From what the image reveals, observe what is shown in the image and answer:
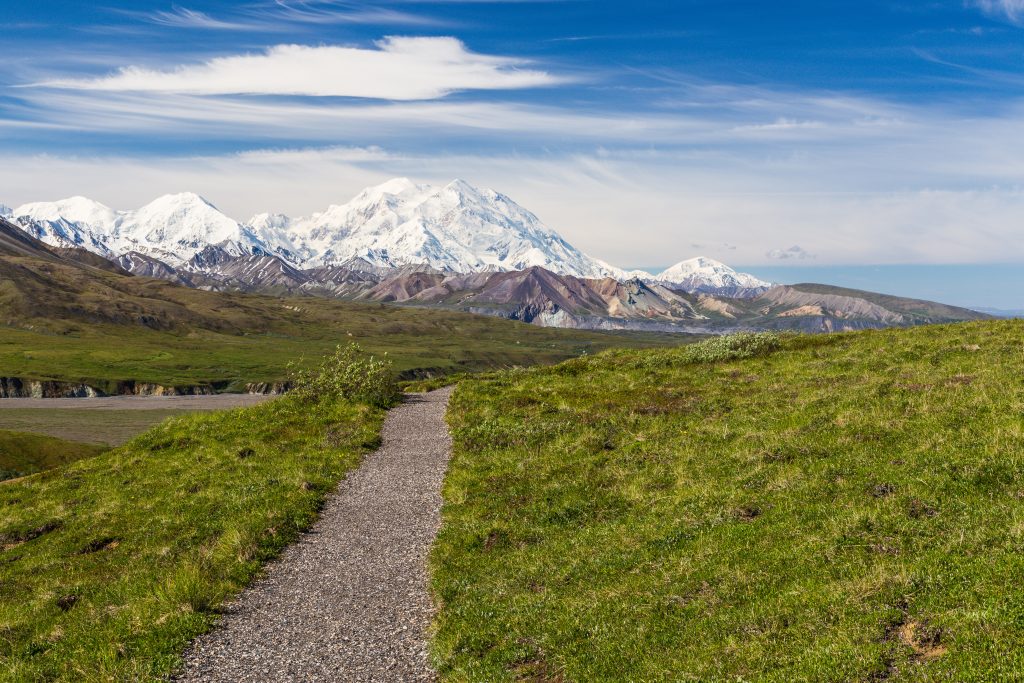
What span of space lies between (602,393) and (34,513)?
28.3 meters

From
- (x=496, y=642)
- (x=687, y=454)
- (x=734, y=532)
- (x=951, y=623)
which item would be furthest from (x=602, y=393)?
(x=951, y=623)

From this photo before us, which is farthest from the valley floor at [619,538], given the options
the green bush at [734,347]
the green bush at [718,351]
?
the green bush at [718,351]

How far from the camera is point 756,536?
55.3 ft

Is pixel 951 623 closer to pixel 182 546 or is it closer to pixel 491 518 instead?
pixel 491 518

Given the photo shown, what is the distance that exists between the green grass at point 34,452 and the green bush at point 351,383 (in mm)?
61307

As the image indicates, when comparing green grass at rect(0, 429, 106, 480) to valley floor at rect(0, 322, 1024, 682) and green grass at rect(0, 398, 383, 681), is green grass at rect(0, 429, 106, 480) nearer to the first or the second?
green grass at rect(0, 398, 383, 681)

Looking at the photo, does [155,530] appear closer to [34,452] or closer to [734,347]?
[734,347]

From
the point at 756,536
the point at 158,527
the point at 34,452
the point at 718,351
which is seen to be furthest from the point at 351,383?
the point at 34,452

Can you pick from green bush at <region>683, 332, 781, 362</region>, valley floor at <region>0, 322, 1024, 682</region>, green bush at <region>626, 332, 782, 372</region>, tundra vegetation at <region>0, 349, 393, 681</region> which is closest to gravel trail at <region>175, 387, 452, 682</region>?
valley floor at <region>0, 322, 1024, 682</region>

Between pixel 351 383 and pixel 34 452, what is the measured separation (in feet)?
273

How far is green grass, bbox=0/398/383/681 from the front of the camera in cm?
1625

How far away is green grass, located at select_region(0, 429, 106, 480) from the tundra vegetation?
211 ft

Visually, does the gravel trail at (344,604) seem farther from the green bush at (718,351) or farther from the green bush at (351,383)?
the green bush at (718,351)

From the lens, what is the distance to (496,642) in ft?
49.2
